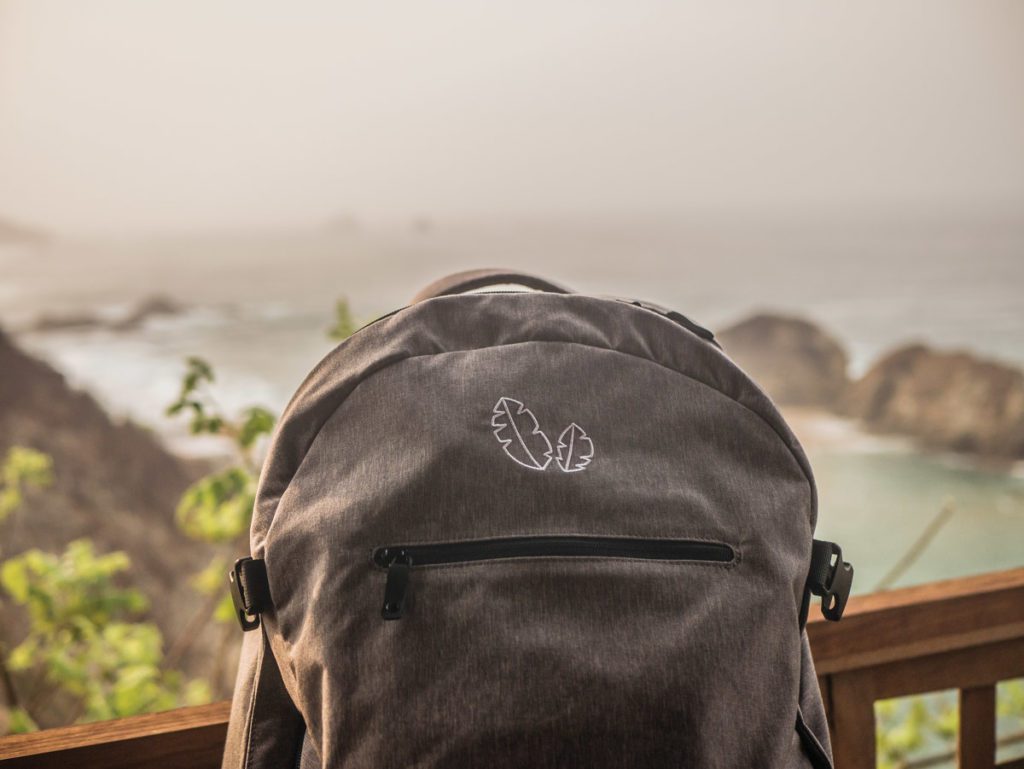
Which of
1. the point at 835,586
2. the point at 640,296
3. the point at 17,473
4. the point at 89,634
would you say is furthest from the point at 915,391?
the point at 17,473

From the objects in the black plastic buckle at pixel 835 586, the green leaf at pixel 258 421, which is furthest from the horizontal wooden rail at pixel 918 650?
the green leaf at pixel 258 421

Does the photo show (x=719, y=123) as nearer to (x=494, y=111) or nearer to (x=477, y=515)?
(x=494, y=111)

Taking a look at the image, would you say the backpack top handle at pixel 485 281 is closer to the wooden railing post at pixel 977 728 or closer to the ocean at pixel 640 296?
the wooden railing post at pixel 977 728

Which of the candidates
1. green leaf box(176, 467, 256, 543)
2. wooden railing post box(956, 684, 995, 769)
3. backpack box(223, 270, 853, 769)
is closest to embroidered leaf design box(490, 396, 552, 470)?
backpack box(223, 270, 853, 769)

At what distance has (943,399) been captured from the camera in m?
1.73

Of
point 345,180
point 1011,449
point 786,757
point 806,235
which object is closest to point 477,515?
point 786,757

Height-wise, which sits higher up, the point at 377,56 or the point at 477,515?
the point at 377,56

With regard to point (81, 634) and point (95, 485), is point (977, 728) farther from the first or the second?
point (95, 485)

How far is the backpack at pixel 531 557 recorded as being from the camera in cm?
49

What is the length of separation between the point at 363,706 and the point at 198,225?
3.91 feet

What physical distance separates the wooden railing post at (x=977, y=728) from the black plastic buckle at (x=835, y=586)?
0.40m

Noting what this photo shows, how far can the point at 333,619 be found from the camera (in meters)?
0.50

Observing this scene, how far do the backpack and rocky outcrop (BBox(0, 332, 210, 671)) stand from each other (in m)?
1.04

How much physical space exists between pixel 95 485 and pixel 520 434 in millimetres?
1243
